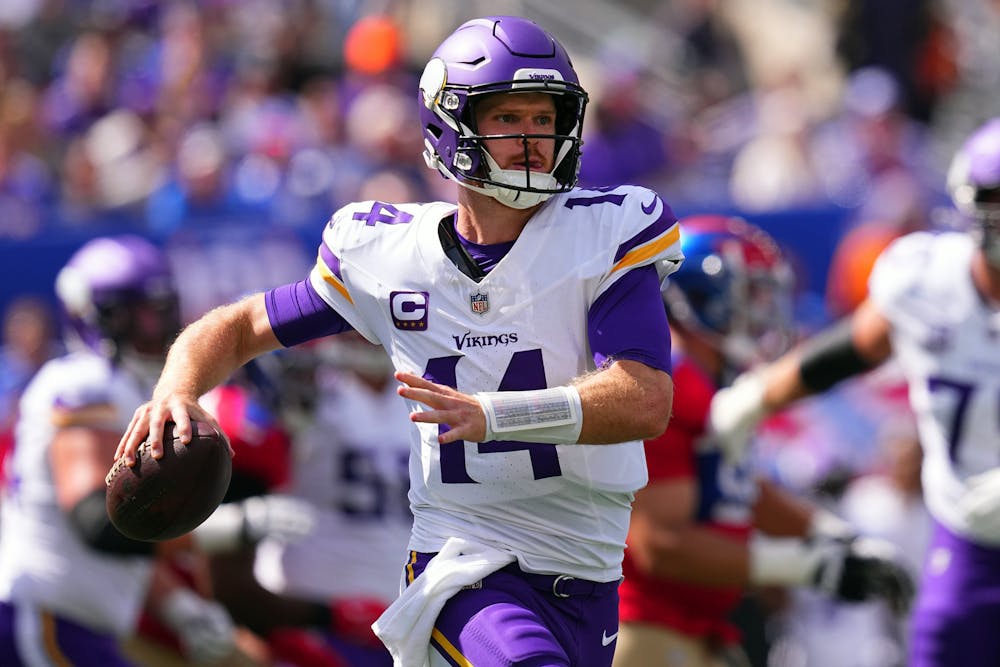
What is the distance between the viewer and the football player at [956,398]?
5074 mm

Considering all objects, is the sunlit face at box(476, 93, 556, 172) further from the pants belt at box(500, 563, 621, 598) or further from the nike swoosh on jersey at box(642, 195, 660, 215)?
the pants belt at box(500, 563, 621, 598)

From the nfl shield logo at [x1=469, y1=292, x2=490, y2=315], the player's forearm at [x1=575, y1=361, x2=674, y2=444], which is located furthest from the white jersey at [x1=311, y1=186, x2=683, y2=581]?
the player's forearm at [x1=575, y1=361, x2=674, y2=444]

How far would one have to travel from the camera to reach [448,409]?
3.32 metres

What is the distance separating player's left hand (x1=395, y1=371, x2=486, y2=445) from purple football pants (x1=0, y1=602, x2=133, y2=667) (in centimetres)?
249

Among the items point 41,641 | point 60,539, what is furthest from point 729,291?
point 41,641

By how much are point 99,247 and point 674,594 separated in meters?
2.41

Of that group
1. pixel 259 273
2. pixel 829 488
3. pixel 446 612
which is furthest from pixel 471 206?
pixel 259 273

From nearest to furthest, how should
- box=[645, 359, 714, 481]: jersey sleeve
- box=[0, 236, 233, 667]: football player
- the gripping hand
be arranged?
1. box=[645, 359, 714, 481]: jersey sleeve
2. box=[0, 236, 233, 667]: football player
3. the gripping hand

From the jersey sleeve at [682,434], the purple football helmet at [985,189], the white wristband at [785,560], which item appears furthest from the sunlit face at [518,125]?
the purple football helmet at [985,189]

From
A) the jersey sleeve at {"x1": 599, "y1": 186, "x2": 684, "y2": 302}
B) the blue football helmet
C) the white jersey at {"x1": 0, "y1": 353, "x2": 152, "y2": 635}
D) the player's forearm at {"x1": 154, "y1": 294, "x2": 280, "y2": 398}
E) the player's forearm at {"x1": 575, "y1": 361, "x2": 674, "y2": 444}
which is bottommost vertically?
the white jersey at {"x1": 0, "y1": 353, "x2": 152, "y2": 635}

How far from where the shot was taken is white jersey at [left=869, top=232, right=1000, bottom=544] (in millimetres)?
5090

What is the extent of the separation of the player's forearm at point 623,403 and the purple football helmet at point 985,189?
6.41 ft

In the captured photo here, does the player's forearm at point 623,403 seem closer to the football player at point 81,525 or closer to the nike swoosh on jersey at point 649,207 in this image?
the nike swoosh on jersey at point 649,207

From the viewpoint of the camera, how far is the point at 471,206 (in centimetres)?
387
